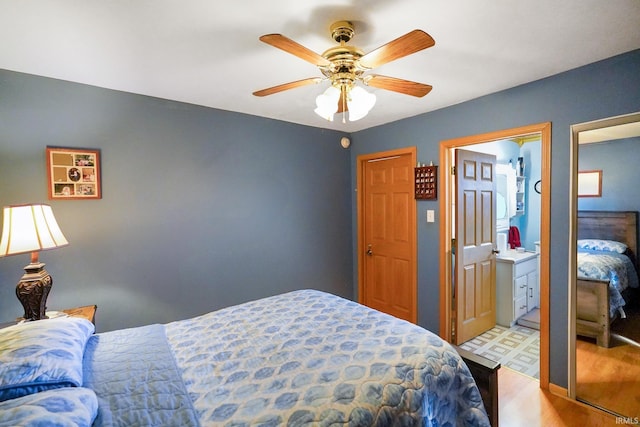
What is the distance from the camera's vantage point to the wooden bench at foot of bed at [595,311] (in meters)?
2.57

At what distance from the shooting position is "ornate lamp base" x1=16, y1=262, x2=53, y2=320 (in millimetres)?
1611

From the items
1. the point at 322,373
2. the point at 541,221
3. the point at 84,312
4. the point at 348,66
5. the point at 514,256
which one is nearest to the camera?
the point at 322,373

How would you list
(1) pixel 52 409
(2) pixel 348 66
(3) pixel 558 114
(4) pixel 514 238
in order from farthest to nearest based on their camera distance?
(4) pixel 514 238 → (3) pixel 558 114 → (2) pixel 348 66 → (1) pixel 52 409

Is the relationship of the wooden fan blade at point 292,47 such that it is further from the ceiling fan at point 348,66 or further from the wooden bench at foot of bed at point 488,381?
the wooden bench at foot of bed at point 488,381

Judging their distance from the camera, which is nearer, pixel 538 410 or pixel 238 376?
pixel 238 376

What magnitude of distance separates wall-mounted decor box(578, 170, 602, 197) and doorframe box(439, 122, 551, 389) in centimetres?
62

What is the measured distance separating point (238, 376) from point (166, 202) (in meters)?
1.77

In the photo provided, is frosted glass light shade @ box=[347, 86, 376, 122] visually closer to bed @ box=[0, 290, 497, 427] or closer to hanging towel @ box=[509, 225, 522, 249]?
bed @ box=[0, 290, 497, 427]

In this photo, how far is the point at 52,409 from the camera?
0.80 meters

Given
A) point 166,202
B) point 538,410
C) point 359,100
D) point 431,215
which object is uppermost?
point 359,100

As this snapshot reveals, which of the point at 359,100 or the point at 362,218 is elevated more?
the point at 359,100

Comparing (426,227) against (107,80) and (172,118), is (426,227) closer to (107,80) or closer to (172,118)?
(172,118)

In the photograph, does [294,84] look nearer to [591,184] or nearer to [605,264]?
[591,184]

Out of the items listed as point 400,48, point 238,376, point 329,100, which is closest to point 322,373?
point 238,376
